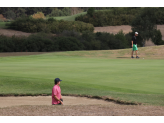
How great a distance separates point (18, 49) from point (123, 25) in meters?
61.7

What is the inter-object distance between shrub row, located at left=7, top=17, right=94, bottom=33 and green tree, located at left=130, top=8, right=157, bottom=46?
47.3ft

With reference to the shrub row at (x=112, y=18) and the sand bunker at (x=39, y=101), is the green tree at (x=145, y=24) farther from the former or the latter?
the sand bunker at (x=39, y=101)

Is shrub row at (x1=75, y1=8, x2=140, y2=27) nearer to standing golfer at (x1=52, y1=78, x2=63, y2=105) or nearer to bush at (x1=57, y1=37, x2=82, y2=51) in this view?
bush at (x1=57, y1=37, x2=82, y2=51)

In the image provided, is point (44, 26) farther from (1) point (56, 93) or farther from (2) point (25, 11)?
(1) point (56, 93)

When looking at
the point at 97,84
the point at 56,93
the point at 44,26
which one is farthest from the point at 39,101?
the point at 44,26

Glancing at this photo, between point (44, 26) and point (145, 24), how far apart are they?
85.2 ft

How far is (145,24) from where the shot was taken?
242 ft

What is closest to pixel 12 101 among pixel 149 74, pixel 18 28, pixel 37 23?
pixel 149 74

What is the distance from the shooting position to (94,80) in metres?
13.3

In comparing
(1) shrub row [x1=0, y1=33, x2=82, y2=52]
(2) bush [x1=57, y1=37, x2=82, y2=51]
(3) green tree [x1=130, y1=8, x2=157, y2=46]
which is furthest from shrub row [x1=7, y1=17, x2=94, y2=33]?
(2) bush [x1=57, y1=37, x2=82, y2=51]

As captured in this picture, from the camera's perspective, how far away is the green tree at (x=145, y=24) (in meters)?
73.0

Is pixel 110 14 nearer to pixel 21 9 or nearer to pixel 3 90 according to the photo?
pixel 21 9

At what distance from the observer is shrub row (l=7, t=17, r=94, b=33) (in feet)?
258

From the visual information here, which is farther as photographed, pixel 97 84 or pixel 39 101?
pixel 97 84
